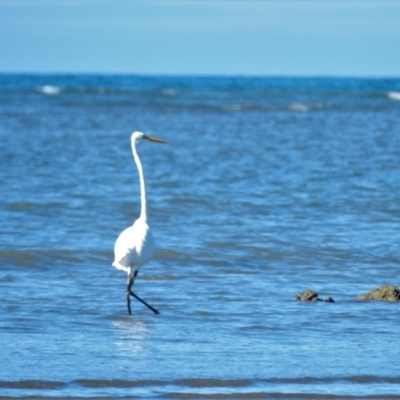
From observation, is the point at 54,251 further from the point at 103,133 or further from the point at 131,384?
the point at 103,133

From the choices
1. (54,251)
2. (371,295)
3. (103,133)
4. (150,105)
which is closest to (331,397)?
(371,295)

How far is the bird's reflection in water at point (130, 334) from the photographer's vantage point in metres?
6.03

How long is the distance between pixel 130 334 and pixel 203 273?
2.42 meters

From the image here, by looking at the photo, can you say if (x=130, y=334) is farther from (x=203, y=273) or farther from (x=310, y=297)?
(x=203, y=273)

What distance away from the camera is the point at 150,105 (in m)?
39.2

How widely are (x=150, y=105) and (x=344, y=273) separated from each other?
30.8 metres

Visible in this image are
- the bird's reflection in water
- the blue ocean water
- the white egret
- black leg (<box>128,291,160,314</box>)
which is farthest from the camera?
the white egret

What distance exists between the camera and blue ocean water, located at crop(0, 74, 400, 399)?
5.40 m

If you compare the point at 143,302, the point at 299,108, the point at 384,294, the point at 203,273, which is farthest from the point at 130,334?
the point at 299,108

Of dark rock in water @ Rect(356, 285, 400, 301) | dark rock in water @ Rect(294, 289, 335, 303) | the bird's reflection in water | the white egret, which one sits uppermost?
the white egret

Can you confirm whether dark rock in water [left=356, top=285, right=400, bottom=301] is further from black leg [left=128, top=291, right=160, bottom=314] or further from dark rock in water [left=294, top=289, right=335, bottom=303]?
black leg [left=128, top=291, right=160, bottom=314]

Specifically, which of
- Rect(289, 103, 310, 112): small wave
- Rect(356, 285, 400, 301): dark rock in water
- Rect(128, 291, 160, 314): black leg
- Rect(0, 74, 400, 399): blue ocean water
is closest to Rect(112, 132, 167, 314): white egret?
Rect(128, 291, 160, 314): black leg

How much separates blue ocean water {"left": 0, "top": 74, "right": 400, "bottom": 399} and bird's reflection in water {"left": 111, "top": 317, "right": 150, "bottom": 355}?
1 centimetres

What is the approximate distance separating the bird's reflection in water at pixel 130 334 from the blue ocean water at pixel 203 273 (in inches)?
0.6
